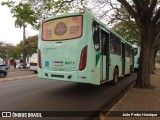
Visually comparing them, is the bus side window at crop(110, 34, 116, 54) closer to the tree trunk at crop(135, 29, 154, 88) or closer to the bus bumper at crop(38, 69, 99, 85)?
the tree trunk at crop(135, 29, 154, 88)

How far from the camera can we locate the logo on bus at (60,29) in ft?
32.5

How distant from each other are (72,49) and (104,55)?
221 centimetres

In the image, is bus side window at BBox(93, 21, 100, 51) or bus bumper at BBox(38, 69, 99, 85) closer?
bus bumper at BBox(38, 69, 99, 85)

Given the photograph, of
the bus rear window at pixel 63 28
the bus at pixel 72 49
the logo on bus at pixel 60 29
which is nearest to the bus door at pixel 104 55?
the bus at pixel 72 49

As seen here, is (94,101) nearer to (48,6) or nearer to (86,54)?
(86,54)

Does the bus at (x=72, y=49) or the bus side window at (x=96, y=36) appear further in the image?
the bus side window at (x=96, y=36)

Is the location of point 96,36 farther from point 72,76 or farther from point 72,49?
point 72,76

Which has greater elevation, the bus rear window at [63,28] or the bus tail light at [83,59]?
the bus rear window at [63,28]

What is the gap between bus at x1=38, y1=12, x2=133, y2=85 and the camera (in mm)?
9367

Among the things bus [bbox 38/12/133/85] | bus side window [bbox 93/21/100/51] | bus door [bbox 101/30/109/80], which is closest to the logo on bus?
bus [bbox 38/12/133/85]

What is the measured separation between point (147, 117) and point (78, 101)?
3.08 metres

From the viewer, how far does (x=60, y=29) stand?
1001 centimetres

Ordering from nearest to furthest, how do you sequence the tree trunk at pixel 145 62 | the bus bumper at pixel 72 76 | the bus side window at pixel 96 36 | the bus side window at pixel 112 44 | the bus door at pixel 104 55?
the bus bumper at pixel 72 76 → the bus side window at pixel 96 36 → the bus door at pixel 104 55 → the bus side window at pixel 112 44 → the tree trunk at pixel 145 62

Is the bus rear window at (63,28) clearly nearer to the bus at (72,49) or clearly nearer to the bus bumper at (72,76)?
the bus at (72,49)
